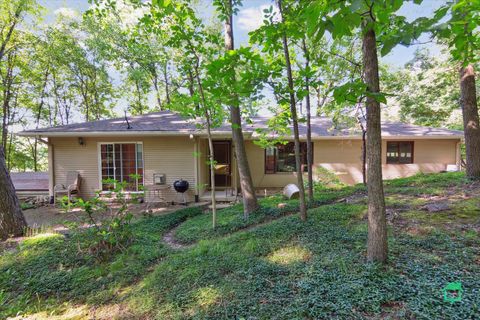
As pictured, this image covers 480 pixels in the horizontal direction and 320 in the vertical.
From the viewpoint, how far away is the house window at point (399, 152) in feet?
31.8

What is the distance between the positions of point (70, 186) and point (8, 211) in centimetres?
321

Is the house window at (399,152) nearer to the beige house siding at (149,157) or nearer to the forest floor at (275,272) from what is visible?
the forest floor at (275,272)

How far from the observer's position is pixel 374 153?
7.22 ft

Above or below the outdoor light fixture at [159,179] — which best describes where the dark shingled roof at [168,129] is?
above

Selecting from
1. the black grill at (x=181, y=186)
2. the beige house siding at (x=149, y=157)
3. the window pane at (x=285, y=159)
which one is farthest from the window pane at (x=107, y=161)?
the window pane at (x=285, y=159)

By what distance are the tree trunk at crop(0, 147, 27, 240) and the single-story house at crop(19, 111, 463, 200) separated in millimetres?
1655

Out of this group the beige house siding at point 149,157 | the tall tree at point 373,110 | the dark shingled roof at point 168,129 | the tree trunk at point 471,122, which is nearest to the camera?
the tall tree at point 373,110

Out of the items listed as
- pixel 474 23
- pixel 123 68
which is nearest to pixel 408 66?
pixel 474 23

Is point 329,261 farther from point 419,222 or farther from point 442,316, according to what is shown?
point 419,222

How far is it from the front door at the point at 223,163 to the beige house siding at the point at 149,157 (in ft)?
6.60

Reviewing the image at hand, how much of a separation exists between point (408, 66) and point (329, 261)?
18793 millimetres

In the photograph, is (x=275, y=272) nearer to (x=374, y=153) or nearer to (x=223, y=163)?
(x=374, y=153)

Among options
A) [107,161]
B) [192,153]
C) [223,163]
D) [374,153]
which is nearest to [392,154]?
[223,163]

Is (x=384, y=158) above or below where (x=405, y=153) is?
below
